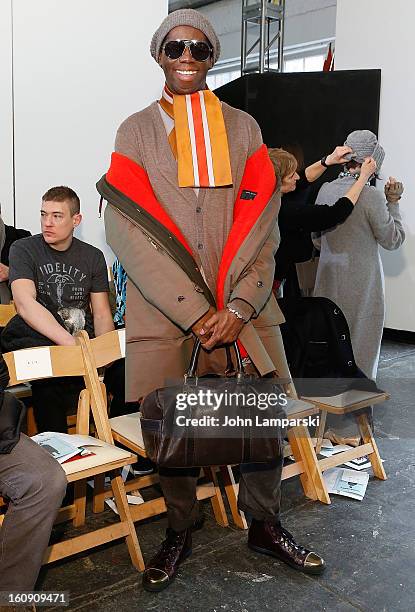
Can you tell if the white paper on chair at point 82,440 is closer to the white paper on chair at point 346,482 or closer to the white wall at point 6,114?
the white paper on chair at point 346,482

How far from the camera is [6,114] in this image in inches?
145

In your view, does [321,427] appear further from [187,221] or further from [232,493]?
[187,221]

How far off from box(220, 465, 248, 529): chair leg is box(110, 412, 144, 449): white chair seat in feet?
1.27

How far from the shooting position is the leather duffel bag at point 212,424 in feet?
6.10

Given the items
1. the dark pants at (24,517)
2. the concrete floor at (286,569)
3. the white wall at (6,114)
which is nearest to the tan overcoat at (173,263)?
the dark pants at (24,517)

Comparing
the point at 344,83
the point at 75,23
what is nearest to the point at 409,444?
the point at 75,23

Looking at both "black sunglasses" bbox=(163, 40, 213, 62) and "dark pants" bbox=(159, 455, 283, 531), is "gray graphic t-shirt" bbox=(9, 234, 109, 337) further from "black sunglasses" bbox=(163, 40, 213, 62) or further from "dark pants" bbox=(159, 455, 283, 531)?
"black sunglasses" bbox=(163, 40, 213, 62)

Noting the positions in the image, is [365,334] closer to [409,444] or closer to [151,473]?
[409,444]

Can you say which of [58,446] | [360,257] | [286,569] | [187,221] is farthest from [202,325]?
[360,257]

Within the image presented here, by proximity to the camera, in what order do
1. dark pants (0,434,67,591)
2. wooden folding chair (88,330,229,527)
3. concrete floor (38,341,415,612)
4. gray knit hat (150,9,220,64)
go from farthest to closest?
wooden folding chair (88,330,229,527), concrete floor (38,341,415,612), gray knit hat (150,9,220,64), dark pants (0,434,67,591)

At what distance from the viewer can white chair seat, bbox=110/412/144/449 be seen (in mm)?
2365

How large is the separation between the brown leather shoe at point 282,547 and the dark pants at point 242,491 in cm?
9

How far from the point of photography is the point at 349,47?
19.2 ft

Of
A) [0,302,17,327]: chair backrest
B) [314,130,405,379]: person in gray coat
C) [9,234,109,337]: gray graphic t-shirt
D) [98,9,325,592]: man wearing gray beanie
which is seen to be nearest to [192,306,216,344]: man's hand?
[98,9,325,592]: man wearing gray beanie
